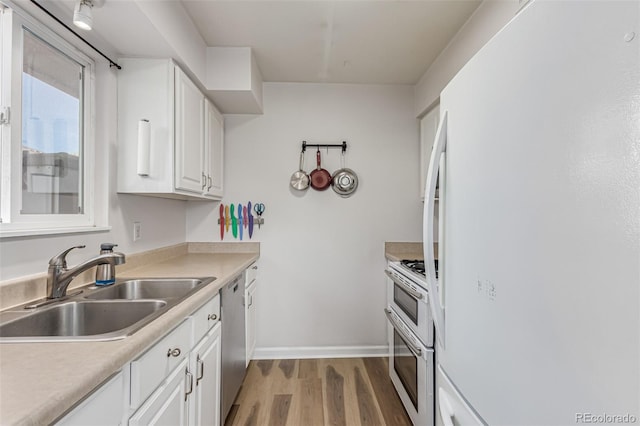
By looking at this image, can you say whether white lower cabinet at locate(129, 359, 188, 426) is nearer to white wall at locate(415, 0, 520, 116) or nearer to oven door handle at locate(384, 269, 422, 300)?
oven door handle at locate(384, 269, 422, 300)

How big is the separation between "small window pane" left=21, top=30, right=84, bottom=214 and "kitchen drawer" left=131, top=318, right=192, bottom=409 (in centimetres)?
85

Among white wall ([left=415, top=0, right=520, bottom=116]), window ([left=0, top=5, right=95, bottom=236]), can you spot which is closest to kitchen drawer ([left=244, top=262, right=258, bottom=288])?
window ([left=0, top=5, right=95, bottom=236])

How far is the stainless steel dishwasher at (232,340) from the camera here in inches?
67.6

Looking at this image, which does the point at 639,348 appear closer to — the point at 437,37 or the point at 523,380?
the point at 523,380

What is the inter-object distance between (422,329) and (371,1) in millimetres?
1828

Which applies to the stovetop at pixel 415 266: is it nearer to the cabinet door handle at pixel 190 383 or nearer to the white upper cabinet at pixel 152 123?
the cabinet door handle at pixel 190 383

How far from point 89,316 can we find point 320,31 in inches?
79.9

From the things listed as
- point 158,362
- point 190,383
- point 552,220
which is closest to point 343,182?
point 190,383

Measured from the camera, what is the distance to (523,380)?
0.62 metres

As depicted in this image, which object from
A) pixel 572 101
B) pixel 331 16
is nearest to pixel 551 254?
pixel 572 101

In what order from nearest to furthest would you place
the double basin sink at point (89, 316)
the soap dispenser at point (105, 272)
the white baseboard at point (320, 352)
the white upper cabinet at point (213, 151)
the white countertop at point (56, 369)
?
the white countertop at point (56, 369) → the double basin sink at point (89, 316) → the soap dispenser at point (105, 272) → the white upper cabinet at point (213, 151) → the white baseboard at point (320, 352)

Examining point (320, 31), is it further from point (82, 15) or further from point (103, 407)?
point (103, 407)

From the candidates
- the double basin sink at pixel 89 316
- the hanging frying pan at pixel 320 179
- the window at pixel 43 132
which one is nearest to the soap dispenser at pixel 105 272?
the double basin sink at pixel 89 316

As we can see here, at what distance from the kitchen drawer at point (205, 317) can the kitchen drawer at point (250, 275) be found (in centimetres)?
68
